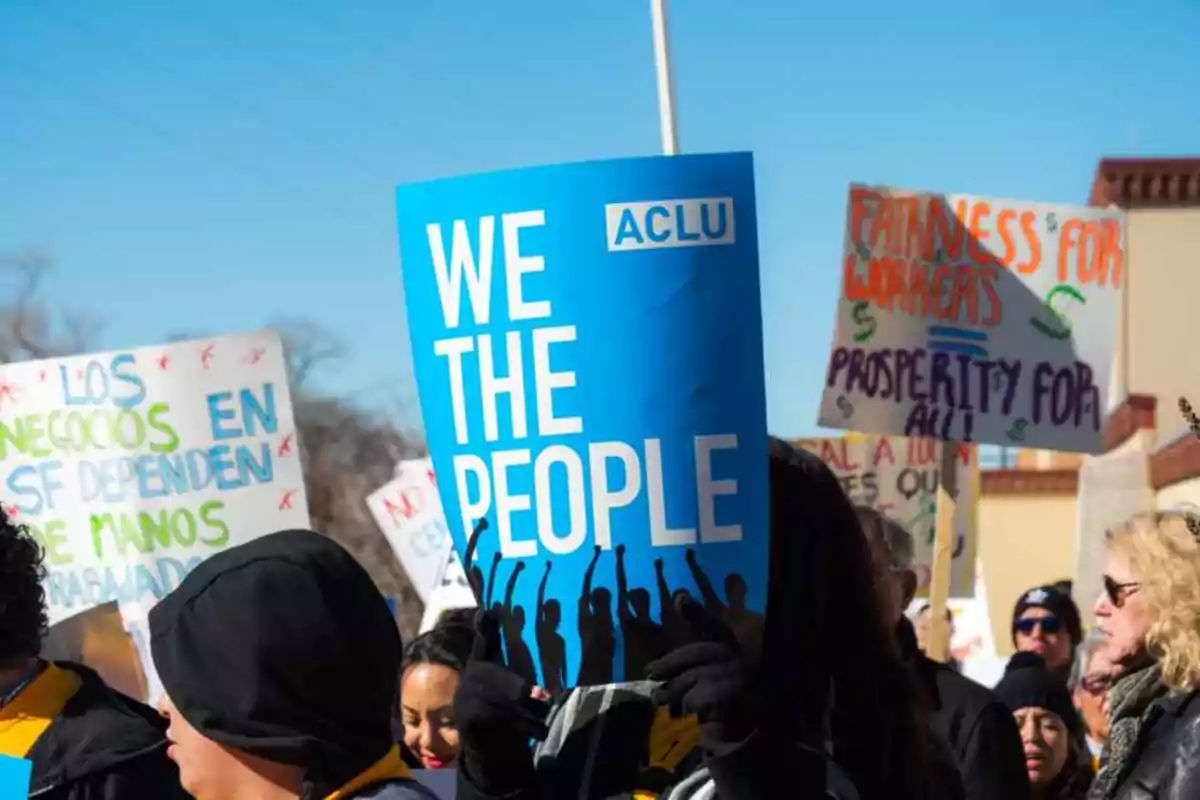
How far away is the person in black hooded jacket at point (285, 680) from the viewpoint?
2.44 meters

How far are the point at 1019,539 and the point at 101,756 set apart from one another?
2487 centimetres

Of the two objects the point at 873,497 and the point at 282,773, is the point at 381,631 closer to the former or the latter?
the point at 282,773

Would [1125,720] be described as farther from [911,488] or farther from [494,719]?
[911,488]

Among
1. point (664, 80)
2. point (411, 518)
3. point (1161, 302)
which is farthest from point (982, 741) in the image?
point (1161, 302)

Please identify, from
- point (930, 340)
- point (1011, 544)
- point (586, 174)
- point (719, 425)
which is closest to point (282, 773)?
point (719, 425)

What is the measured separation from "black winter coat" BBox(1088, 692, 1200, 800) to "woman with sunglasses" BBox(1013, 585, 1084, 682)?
3.33 meters

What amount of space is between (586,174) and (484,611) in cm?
60

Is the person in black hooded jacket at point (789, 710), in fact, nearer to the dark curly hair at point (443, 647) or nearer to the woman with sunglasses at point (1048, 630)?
the dark curly hair at point (443, 647)

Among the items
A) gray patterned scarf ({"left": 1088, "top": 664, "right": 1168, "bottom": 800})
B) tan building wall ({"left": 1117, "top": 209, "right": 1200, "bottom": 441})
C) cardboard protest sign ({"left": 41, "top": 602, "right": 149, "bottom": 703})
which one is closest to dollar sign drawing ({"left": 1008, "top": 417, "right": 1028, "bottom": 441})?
gray patterned scarf ({"left": 1088, "top": 664, "right": 1168, "bottom": 800})

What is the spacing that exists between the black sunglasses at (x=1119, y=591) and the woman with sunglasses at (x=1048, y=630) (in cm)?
313

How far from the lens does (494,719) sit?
7.97 ft

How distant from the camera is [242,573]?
8.20 ft

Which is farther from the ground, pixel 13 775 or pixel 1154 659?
pixel 13 775

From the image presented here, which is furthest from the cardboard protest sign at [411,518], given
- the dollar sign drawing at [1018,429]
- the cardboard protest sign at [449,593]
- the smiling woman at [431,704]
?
the smiling woman at [431,704]
